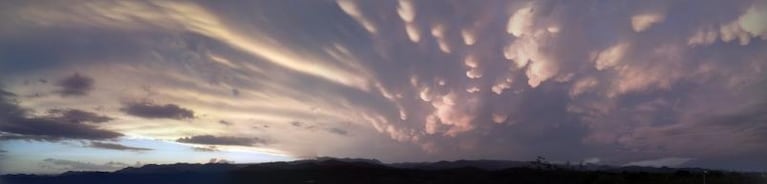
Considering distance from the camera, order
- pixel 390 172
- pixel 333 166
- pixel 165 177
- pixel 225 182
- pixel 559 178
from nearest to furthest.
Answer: pixel 559 178
pixel 390 172
pixel 333 166
pixel 225 182
pixel 165 177

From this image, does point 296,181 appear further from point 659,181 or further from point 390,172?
point 659,181

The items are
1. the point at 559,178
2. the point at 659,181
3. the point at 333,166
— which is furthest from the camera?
the point at 333,166

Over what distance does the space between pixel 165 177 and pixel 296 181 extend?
7503cm

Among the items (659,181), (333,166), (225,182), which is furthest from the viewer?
(225,182)

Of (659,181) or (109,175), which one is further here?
(109,175)

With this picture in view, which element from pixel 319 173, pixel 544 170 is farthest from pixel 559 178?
pixel 319 173

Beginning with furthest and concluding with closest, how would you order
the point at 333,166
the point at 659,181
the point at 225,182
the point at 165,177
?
the point at 165,177 → the point at 225,182 → the point at 333,166 → the point at 659,181

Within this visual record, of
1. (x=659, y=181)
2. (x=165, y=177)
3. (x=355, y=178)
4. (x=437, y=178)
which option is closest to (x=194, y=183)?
(x=165, y=177)

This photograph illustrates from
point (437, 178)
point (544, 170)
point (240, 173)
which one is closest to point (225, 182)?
point (240, 173)

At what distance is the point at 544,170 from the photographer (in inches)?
5295

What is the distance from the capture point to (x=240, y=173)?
171 meters

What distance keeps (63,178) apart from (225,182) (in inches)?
1761

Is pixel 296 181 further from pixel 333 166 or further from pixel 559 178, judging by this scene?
pixel 559 178

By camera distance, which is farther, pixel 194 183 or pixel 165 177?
pixel 165 177
